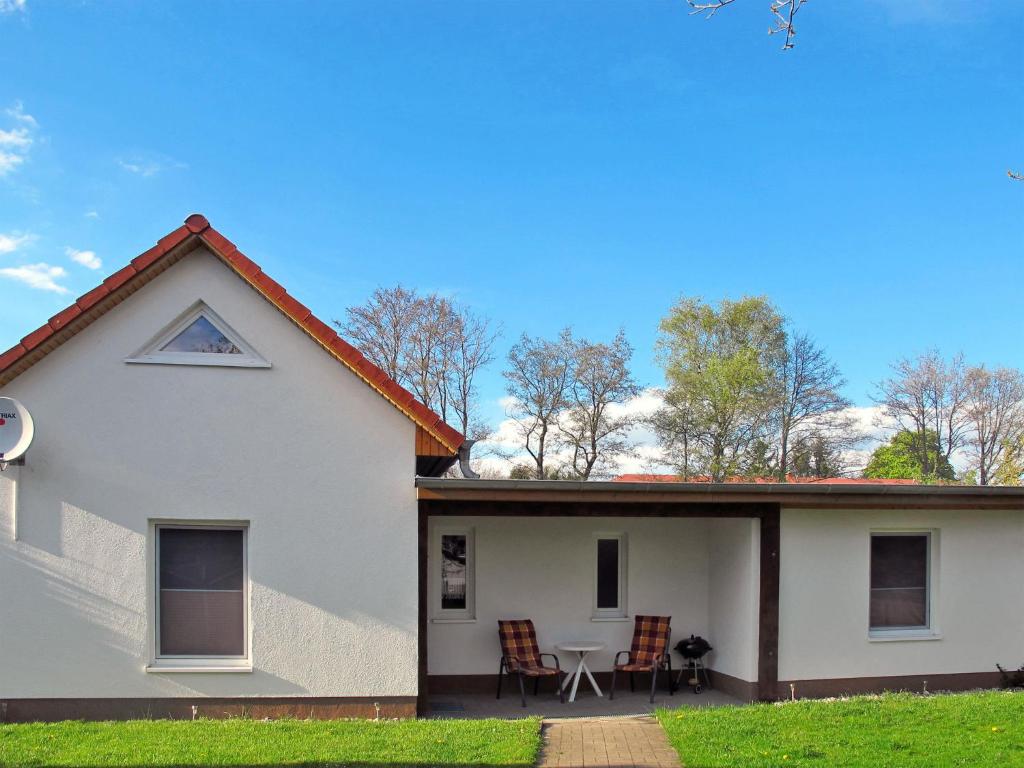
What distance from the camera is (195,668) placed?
888 centimetres

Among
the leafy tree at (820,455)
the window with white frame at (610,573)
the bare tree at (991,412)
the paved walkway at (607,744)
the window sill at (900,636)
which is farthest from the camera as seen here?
the leafy tree at (820,455)

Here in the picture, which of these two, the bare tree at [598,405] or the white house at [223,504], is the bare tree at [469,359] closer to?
the bare tree at [598,405]

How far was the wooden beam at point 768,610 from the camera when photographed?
33.0 ft

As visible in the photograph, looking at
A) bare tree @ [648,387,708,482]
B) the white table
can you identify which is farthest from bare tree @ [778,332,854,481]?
the white table

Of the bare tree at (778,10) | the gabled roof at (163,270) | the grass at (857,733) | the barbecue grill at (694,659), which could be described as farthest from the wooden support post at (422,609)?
the bare tree at (778,10)

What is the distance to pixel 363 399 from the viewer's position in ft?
30.4

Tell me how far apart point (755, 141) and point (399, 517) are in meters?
13.4

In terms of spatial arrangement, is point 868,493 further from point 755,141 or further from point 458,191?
point 458,191

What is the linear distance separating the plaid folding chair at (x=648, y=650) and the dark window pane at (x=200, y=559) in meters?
4.99

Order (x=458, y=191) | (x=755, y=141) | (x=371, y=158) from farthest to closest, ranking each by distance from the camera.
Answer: (x=458, y=191) < (x=371, y=158) < (x=755, y=141)

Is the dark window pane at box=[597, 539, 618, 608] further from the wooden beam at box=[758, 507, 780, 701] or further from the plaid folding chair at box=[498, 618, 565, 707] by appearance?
the wooden beam at box=[758, 507, 780, 701]

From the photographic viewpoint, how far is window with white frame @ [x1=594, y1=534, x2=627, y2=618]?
11.8 meters

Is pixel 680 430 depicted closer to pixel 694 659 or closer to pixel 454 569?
Answer: pixel 694 659

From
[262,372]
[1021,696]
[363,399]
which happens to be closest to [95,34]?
[262,372]
